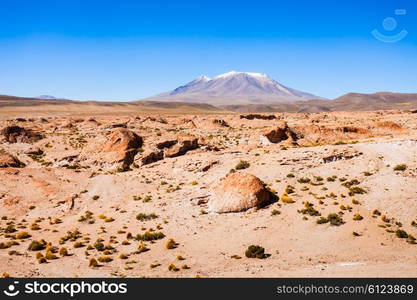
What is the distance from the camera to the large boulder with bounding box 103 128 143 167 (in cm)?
4467

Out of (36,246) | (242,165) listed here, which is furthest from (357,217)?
(36,246)

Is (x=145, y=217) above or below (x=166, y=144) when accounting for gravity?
below

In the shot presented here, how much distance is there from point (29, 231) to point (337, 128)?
39.0 metres

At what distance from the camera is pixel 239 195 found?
99.2ft

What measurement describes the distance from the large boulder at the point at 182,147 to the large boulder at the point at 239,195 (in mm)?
13857

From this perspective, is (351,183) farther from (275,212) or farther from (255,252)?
(255,252)

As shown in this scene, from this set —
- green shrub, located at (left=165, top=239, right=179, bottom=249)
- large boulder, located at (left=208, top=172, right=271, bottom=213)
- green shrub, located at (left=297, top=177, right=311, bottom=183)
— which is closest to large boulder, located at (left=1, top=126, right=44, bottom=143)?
large boulder, located at (left=208, top=172, right=271, bottom=213)

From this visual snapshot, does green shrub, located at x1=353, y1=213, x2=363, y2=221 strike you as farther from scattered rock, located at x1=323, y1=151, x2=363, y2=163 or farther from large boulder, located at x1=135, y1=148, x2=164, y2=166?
large boulder, located at x1=135, y1=148, x2=164, y2=166

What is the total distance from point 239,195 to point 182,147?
1583cm

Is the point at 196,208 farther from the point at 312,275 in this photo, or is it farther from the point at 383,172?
the point at 383,172

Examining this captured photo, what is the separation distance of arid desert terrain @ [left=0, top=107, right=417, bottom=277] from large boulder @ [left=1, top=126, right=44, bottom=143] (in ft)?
40.1

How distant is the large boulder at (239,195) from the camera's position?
97.7ft

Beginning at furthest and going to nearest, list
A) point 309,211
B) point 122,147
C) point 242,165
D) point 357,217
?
point 122,147, point 242,165, point 309,211, point 357,217

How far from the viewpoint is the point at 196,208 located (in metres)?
31.4
